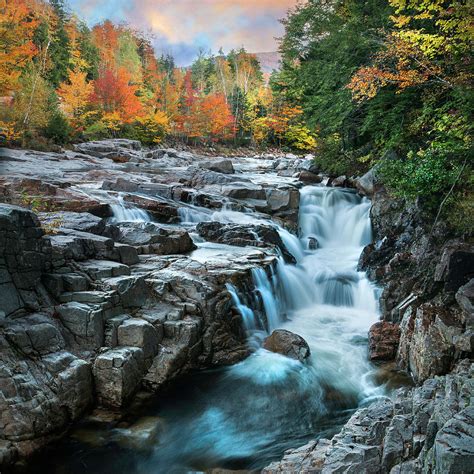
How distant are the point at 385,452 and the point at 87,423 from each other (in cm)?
491

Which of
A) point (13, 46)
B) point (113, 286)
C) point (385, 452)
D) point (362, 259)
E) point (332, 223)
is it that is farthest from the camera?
point (13, 46)

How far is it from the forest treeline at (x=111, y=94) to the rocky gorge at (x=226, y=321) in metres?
14.8

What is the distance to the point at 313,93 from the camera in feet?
67.8

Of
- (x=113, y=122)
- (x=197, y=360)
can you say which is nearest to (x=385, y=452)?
(x=197, y=360)

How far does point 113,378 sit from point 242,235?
25.7 feet

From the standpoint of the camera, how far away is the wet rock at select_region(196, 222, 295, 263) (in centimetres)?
1330

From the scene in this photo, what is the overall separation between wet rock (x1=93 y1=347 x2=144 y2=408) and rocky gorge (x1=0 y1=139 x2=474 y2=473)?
0.02 metres

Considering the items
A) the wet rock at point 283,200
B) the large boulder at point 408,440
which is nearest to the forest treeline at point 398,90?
the wet rock at point 283,200

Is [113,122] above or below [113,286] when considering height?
above

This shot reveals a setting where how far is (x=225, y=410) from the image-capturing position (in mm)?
7254

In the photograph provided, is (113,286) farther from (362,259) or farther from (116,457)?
(362,259)

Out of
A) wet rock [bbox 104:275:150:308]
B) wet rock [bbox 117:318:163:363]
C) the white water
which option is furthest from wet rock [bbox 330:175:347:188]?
wet rock [bbox 117:318:163:363]

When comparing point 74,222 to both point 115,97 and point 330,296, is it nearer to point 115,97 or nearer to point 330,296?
point 330,296

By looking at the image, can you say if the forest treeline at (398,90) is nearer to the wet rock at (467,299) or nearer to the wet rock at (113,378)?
the wet rock at (467,299)
